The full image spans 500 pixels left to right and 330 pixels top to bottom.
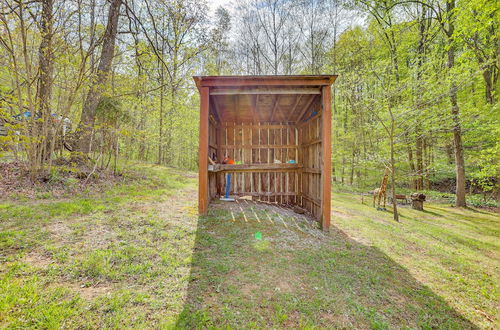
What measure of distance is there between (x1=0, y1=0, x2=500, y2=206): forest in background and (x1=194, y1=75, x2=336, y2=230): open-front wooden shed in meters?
1.38

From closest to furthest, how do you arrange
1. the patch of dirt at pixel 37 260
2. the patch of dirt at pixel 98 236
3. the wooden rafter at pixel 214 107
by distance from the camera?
the patch of dirt at pixel 37 260 → the patch of dirt at pixel 98 236 → the wooden rafter at pixel 214 107

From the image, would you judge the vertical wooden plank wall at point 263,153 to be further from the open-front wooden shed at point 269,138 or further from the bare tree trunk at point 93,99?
the bare tree trunk at point 93,99

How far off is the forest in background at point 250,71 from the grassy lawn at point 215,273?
7.22 feet

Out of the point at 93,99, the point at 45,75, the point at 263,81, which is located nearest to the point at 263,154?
the point at 263,81

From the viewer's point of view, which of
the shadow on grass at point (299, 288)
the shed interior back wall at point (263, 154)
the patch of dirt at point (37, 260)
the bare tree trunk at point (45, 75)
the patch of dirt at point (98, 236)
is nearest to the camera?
the shadow on grass at point (299, 288)

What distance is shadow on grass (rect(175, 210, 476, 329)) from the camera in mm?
1844

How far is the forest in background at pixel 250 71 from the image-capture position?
4.04 meters

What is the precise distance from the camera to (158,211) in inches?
161

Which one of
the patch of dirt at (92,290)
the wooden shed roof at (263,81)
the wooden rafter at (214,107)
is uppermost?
the wooden shed roof at (263,81)

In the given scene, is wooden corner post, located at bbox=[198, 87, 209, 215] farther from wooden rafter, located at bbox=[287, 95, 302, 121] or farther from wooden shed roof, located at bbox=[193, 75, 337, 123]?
wooden rafter, located at bbox=[287, 95, 302, 121]

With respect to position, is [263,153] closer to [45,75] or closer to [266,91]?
[266,91]

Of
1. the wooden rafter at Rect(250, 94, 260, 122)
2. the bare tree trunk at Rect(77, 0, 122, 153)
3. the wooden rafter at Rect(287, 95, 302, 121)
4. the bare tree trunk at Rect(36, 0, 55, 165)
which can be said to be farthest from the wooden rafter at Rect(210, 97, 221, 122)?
the bare tree trunk at Rect(36, 0, 55, 165)

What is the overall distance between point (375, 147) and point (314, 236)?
35.8 feet

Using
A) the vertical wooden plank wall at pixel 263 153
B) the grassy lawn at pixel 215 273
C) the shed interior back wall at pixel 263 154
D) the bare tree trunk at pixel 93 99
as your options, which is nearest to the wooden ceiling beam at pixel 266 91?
the shed interior back wall at pixel 263 154
